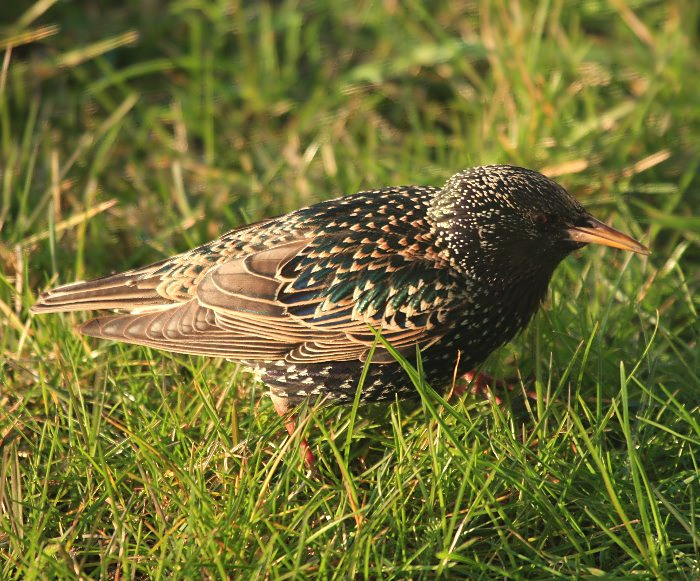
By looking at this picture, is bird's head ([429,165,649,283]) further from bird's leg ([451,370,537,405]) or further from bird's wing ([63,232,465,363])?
bird's leg ([451,370,537,405])

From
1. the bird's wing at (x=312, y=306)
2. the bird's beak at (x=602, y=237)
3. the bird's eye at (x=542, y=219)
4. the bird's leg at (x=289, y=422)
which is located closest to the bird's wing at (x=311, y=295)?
the bird's wing at (x=312, y=306)

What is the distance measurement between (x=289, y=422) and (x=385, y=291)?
25.7 inches

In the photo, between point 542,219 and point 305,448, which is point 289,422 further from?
point 542,219

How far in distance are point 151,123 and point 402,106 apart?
1.59 meters

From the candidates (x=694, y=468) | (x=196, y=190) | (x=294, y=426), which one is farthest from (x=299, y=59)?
(x=694, y=468)

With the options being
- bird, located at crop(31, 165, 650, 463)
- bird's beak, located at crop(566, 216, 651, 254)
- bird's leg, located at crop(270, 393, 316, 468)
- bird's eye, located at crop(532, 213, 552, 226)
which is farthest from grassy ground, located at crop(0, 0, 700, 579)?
bird's eye, located at crop(532, 213, 552, 226)

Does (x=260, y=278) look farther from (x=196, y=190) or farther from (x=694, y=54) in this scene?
(x=694, y=54)

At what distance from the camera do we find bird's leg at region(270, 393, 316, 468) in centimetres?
399

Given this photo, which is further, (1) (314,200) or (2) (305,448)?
(1) (314,200)

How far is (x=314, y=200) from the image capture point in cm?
576

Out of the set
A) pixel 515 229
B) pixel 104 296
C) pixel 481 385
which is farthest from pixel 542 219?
pixel 104 296

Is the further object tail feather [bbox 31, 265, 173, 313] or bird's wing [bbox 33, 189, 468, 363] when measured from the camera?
tail feather [bbox 31, 265, 173, 313]

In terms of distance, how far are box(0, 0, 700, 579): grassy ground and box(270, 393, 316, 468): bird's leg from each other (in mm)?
73

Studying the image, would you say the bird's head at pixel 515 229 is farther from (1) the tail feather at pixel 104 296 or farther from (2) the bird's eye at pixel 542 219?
(1) the tail feather at pixel 104 296
